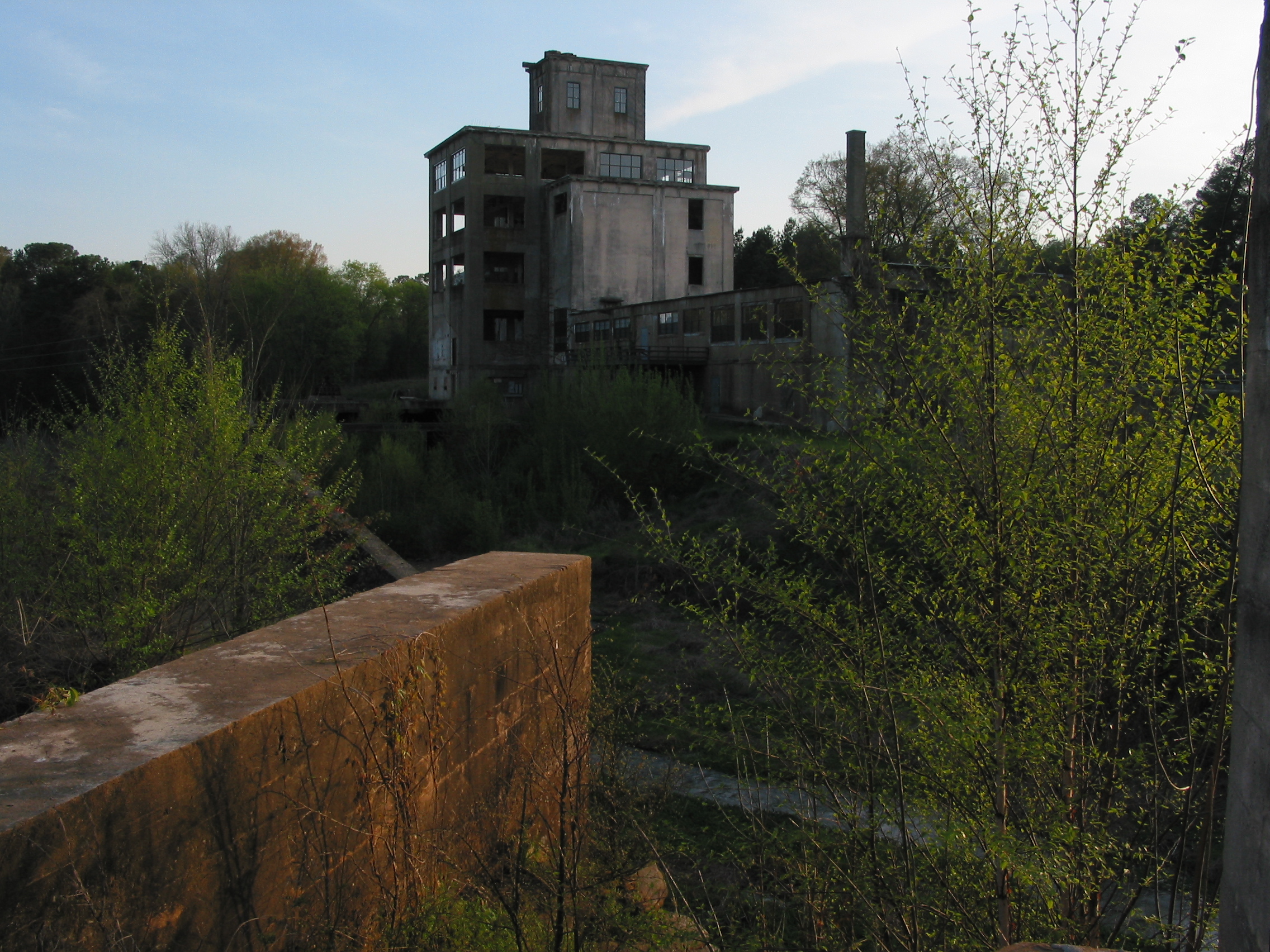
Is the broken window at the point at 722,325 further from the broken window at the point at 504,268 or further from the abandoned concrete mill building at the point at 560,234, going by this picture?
the broken window at the point at 504,268

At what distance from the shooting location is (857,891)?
3350mm

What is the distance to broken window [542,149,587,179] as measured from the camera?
1699 inches

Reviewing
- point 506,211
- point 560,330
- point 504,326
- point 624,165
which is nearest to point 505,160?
point 506,211

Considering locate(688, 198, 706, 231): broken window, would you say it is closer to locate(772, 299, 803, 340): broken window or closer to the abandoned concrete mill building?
the abandoned concrete mill building

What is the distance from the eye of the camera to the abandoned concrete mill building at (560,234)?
40750 mm

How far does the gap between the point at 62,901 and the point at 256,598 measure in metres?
7.02

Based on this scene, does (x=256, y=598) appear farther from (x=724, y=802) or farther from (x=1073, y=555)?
(x=1073, y=555)

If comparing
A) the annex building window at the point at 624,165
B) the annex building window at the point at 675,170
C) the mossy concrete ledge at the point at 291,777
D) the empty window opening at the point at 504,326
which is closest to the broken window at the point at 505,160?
the annex building window at the point at 624,165

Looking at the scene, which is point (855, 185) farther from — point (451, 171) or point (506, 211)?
point (451, 171)

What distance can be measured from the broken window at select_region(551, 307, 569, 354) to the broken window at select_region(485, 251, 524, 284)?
90.7 inches

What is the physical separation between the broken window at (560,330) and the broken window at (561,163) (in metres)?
6.50

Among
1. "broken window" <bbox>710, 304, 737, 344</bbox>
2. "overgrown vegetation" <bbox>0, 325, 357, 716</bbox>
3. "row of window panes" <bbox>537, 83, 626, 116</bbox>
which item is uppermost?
"row of window panes" <bbox>537, 83, 626, 116</bbox>

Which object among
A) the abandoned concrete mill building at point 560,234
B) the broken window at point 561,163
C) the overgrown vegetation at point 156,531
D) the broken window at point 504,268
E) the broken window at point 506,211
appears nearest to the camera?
the overgrown vegetation at point 156,531

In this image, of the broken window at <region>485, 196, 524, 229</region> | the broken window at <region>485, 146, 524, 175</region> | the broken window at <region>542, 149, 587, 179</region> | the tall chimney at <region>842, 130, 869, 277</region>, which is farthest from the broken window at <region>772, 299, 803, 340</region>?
the broken window at <region>485, 146, 524, 175</region>
